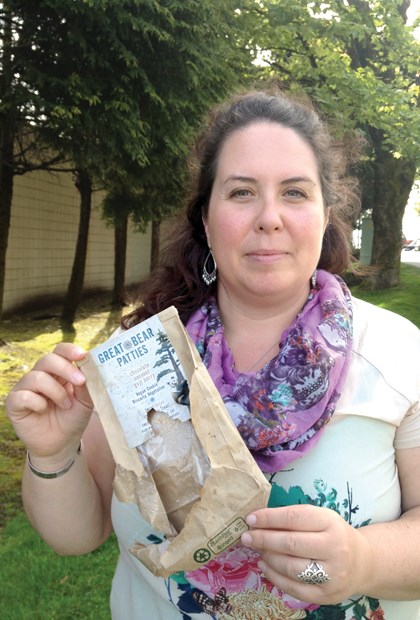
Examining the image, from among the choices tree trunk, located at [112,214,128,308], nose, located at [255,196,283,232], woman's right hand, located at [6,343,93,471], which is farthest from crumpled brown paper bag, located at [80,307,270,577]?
tree trunk, located at [112,214,128,308]

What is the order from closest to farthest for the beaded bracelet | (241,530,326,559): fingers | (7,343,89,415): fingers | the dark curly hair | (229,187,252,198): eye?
(241,530,326,559): fingers → (7,343,89,415): fingers → the beaded bracelet → (229,187,252,198): eye → the dark curly hair

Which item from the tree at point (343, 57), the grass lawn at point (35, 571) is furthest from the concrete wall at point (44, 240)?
the grass lawn at point (35, 571)

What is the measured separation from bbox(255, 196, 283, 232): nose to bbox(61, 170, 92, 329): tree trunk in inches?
353

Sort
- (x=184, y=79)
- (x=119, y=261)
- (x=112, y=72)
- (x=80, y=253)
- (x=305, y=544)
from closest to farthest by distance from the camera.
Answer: (x=305, y=544), (x=112, y=72), (x=184, y=79), (x=80, y=253), (x=119, y=261)

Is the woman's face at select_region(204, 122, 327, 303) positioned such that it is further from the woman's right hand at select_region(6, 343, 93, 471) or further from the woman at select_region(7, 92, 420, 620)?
the woman's right hand at select_region(6, 343, 93, 471)

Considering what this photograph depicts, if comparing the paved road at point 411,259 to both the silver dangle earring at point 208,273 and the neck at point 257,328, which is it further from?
the neck at point 257,328

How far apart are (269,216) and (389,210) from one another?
15.5m

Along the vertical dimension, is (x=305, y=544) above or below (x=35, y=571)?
above

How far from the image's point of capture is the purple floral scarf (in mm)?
1493

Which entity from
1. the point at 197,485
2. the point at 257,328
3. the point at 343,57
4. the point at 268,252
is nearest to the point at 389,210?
the point at 343,57

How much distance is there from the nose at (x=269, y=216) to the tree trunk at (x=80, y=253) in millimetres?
8978

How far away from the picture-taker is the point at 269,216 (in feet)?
5.21

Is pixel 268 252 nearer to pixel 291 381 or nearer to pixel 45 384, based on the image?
pixel 291 381

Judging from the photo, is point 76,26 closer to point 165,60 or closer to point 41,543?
point 165,60
